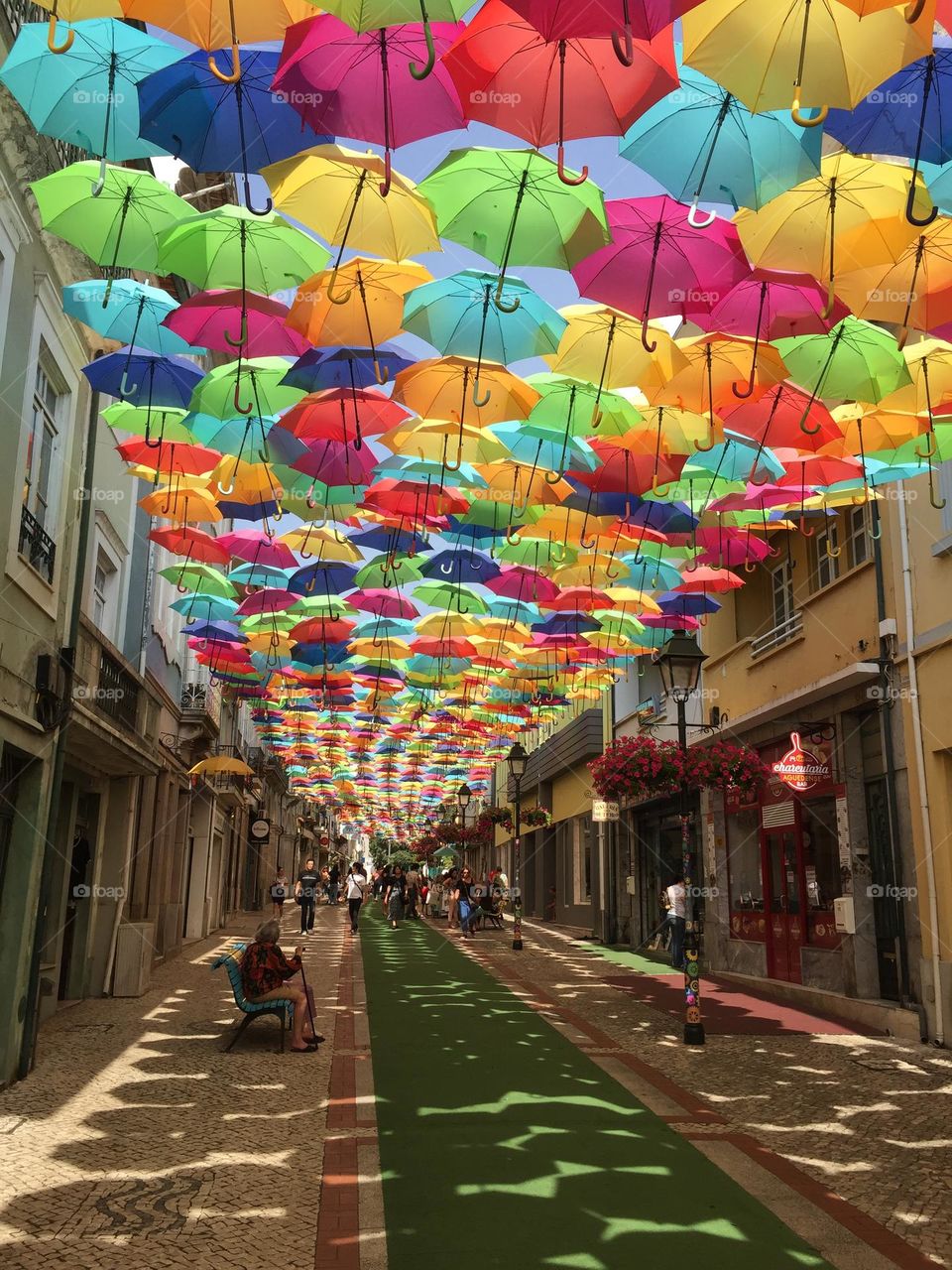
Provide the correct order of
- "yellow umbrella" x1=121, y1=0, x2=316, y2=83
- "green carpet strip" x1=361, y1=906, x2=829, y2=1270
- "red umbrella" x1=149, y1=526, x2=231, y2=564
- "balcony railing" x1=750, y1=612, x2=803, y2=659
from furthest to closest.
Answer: "balcony railing" x1=750, y1=612, x2=803, y2=659 < "red umbrella" x1=149, y1=526, x2=231, y2=564 < "yellow umbrella" x1=121, y1=0, x2=316, y2=83 < "green carpet strip" x1=361, y1=906, x2=829, y2=1270

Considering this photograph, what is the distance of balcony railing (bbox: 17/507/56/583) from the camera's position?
9.23 m

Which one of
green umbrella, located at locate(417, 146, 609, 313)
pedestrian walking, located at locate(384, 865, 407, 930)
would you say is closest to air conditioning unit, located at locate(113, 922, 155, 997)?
green umbrella, located at locate(417, 146, 609, 313)

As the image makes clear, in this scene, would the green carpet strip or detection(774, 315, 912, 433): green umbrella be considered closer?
the green carpet strip

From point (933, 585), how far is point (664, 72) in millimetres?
7831

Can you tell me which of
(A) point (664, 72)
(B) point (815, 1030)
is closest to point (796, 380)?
(A) point (664, 72)

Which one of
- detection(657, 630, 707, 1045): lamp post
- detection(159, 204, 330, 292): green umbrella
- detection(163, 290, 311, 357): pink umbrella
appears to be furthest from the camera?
detection(657, 630, 707, 1045): lamp post

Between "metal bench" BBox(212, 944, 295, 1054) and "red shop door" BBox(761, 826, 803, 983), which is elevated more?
"red shop door" BBox(761, 826, 803, 983)

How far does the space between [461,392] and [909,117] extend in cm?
398

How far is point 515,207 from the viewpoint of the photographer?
653 cm

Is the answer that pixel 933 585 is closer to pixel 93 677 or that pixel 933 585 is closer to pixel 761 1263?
pixel 761 1263

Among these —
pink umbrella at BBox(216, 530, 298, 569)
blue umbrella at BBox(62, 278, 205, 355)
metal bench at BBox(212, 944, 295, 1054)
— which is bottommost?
metal bench at BBox(212, 944, 295, 1054)

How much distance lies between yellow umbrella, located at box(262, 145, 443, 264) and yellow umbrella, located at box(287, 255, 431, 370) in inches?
19.7

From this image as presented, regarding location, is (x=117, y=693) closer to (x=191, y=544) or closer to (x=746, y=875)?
(x=191, y=544)

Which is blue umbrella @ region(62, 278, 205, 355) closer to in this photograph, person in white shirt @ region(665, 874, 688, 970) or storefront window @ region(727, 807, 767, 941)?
person in white shirt @ region(665, 874, 688, 970)
